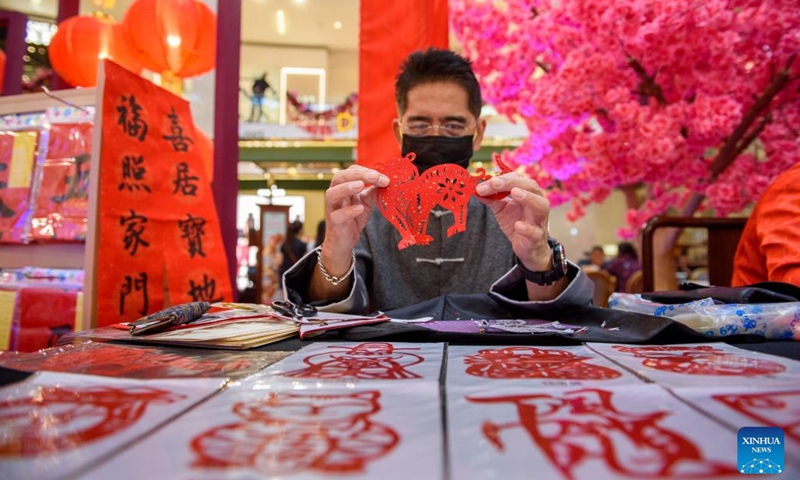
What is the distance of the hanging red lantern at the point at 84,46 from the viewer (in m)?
3.48

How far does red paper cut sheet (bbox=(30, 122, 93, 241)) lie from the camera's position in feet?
6.32

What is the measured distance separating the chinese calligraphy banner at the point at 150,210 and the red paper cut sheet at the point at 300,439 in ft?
4.84

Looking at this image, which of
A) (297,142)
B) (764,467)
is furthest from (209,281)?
(297,142)

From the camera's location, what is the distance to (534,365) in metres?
0.69

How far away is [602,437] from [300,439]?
27 centimetres

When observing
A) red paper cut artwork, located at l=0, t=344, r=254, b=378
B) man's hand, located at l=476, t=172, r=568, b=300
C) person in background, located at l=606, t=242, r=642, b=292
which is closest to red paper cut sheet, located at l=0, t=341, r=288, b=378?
red paper cut artwork, located at l=0, t=344, r=254, b=378

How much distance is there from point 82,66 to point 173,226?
240 centimetres

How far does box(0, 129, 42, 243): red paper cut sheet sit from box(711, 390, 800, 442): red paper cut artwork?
2.41 meters

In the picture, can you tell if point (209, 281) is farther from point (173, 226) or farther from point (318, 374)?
point (318, 374)

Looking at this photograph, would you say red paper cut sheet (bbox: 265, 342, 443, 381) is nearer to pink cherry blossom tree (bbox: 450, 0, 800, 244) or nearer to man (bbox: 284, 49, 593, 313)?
man (bbox: 284, 49, 593, 313)

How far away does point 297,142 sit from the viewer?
11.0m

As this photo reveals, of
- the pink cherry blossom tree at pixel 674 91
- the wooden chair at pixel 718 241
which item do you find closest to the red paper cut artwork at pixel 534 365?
the wooden chair at pixel 718 241

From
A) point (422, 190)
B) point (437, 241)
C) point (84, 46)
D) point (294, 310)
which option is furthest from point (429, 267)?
point (84, 46)

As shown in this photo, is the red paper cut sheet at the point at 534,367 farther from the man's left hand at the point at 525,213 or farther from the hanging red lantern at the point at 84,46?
the hanging red lantern at the point at 84,46
